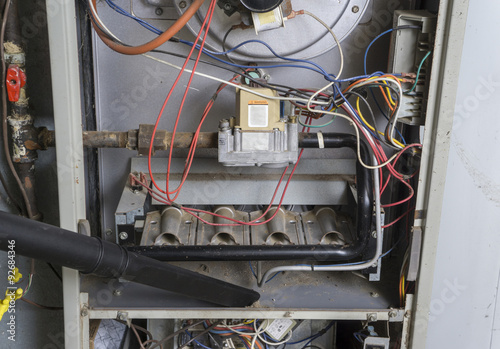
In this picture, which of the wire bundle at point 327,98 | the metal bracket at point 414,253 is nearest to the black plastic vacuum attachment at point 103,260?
the wire bundle at point 327,98

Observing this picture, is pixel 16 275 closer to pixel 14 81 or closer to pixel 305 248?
pixel 14 81

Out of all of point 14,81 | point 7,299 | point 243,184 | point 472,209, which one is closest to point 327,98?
point 243,184

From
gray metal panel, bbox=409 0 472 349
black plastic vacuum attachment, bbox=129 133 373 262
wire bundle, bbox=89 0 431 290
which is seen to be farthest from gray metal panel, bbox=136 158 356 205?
gray metal panel, bbox=409 0 472 349

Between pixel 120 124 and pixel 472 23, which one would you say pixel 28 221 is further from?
pixel 472 23

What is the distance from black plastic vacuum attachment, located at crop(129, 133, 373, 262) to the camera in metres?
1.25

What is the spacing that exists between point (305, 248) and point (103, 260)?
512 millimetres

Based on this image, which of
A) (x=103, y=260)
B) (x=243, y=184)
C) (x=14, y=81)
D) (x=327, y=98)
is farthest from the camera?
(x=243, y=184)

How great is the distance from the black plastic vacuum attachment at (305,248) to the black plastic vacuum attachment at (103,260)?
5 centimetres

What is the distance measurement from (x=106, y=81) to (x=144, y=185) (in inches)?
14.5

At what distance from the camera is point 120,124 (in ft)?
4.91

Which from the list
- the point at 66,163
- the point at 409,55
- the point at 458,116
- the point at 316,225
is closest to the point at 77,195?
the point at 66,163

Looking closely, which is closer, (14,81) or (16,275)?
(14,81)

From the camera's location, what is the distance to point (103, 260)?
44.1 inches

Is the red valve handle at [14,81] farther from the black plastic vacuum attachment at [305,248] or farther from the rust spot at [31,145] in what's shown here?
the black plastic vacuum attachment at [305,248]
